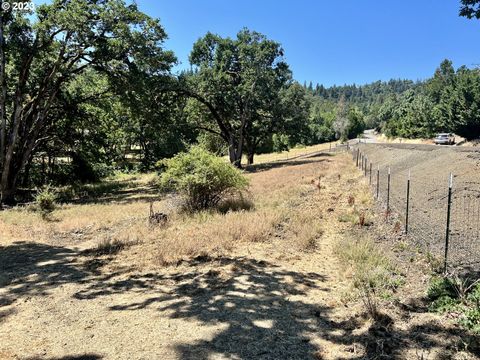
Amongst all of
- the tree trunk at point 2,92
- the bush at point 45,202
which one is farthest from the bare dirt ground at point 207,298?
the tree trunk at point 2,92

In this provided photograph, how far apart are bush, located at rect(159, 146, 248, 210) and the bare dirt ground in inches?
76.1

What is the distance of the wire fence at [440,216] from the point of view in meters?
7.64

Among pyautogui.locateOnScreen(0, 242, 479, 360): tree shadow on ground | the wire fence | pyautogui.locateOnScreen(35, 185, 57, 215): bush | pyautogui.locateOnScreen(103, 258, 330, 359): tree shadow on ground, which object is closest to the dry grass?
the wire fence

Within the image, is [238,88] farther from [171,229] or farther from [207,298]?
[207,298]

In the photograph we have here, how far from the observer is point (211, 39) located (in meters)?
35.1

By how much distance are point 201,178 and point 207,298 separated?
701cm

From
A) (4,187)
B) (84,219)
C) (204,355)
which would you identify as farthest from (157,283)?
(4,187)

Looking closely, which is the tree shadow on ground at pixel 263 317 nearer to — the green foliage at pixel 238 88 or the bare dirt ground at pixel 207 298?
the bare dirt ground at pixel 207 298

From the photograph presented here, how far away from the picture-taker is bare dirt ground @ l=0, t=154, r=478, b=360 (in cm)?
431

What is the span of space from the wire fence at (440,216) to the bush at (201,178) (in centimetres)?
521

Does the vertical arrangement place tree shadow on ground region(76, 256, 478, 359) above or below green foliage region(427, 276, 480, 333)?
below

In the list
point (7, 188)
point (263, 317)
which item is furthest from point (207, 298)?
point (7, 188)

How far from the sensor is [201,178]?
12.5 metres

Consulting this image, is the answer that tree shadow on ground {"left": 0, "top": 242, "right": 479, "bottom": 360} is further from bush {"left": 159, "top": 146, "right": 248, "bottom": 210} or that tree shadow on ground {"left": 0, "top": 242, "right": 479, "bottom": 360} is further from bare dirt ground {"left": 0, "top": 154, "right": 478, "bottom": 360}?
bush {"left": 159, "top": 146, "right": 248, "bottom": 210}
